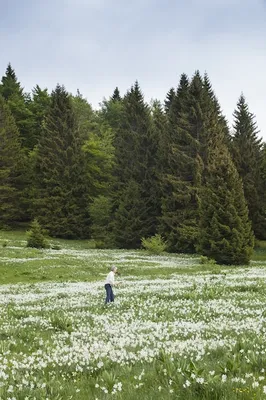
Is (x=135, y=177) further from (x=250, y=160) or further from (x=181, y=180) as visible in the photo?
(x=250, y=160)

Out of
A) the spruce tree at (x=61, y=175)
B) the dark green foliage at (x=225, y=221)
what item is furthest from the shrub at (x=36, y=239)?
the spruce tree at (x=61, y=175)

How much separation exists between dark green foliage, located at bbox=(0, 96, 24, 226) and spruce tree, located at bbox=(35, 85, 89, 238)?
5322mm

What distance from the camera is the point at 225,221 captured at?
48281mm

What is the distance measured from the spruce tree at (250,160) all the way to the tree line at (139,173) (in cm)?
18

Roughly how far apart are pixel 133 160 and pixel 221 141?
1684 cm

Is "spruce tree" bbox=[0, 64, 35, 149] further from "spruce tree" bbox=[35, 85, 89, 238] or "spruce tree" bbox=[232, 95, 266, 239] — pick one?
"spruce tree" bbox=[232, 95, 266, 239]

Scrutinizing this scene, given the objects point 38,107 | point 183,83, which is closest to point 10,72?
point 38,107

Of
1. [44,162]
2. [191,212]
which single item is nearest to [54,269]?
[191,212]

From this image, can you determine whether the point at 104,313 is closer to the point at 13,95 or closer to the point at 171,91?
the point at 171,91

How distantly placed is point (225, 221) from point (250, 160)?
28887mm

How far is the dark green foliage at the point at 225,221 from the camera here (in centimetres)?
4675

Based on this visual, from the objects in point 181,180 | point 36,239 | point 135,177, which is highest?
point 135,177

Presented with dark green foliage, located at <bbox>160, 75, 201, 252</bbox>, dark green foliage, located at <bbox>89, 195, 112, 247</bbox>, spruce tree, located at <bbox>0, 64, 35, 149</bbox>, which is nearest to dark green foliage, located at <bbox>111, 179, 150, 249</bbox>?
dark green foliage, located at <bbox>89, 195, 112, 247</bbox>

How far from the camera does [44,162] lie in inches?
3211
